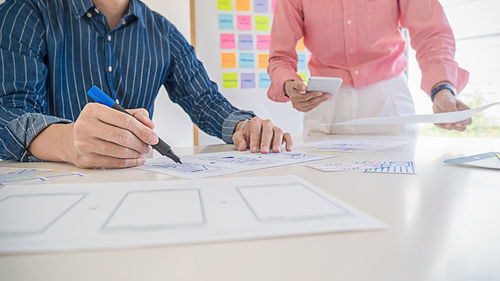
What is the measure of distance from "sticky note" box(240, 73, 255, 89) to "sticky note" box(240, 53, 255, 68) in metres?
0.06

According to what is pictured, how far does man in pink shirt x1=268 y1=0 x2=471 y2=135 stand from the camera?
108cm

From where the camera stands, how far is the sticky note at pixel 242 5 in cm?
202

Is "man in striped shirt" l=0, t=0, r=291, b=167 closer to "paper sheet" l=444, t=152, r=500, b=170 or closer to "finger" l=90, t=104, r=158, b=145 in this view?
"finger" l=90, t=104, r=158, b=145

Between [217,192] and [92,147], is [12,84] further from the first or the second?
[217,192]

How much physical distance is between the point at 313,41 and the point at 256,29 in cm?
93

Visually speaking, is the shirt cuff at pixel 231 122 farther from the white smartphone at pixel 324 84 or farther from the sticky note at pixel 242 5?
the sticky note at pixel 242 5

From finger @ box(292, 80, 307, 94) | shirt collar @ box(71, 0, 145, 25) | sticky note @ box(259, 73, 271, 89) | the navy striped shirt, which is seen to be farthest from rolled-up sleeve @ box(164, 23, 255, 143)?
sticky note @ box(259, 73, 271, 89)

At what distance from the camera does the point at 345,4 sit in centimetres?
114

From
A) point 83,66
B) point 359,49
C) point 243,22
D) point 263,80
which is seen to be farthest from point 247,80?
point 83,66

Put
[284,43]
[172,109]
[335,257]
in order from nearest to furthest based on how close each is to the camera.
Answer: [335,257]
[284,43]
[172,109]

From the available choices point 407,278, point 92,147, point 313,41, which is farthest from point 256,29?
point 407,278

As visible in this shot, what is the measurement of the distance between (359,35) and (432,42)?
0.24 metres

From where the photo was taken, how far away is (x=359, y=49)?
3.74 ft

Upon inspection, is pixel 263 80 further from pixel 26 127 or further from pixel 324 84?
pixel 26 127
